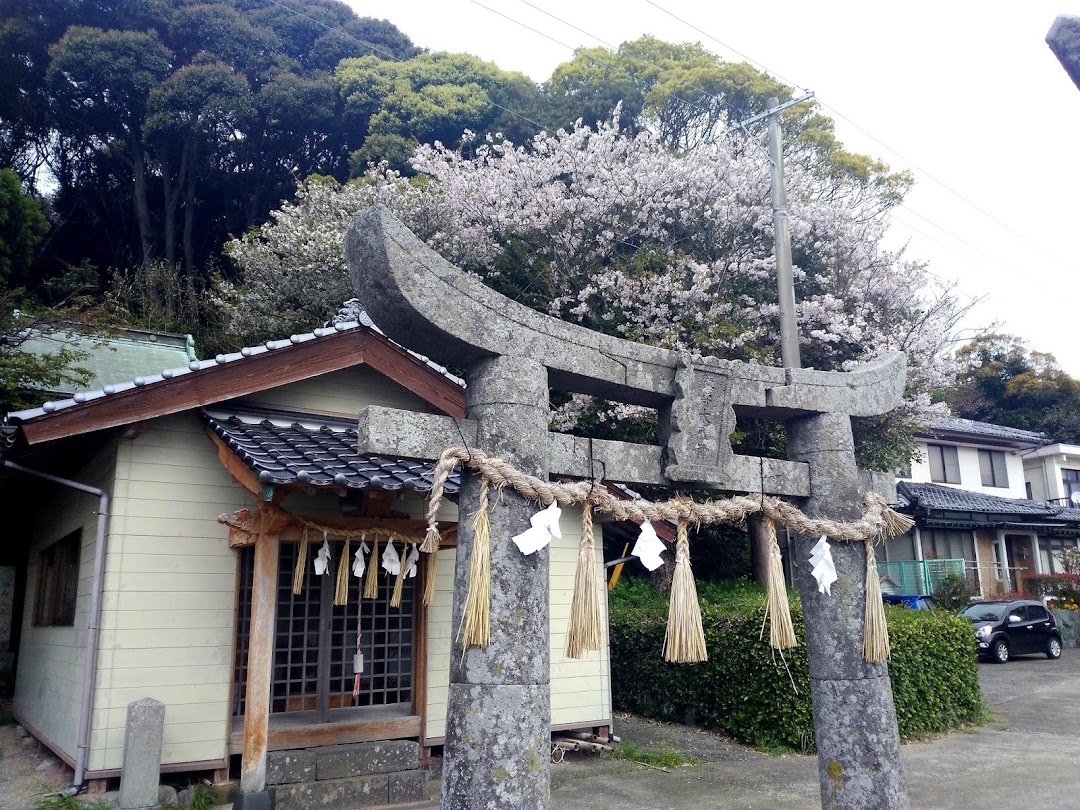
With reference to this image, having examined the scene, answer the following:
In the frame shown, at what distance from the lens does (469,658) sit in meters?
3.83

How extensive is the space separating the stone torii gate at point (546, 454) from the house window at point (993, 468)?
1088 inches

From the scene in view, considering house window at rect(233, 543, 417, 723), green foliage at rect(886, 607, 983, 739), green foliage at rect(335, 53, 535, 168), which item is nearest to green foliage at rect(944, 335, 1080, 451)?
green foliage at rect(335, 53, 535, 168)

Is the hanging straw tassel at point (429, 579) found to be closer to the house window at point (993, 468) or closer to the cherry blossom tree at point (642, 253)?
the cherry blossom tree at point (642, 253)

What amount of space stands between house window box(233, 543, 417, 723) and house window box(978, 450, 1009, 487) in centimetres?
2731

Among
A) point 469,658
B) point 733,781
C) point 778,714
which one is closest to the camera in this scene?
point 469,658

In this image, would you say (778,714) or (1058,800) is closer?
(1058,800)

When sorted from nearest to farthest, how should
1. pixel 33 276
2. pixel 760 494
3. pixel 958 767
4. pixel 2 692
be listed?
pixel 760 494 → pixel 958 767 → pixel 2 692 → pixel 33 276

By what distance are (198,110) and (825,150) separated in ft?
65.7

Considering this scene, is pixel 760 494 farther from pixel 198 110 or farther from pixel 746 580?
pixel 198 110

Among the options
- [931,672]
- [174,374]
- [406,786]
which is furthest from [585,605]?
[931,672]

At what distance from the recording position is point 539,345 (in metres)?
4.35

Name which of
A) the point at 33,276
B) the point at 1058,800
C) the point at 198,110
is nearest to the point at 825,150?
the point at 198,110

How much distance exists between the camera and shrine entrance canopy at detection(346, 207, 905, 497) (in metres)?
3.88

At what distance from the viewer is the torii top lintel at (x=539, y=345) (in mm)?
3889
